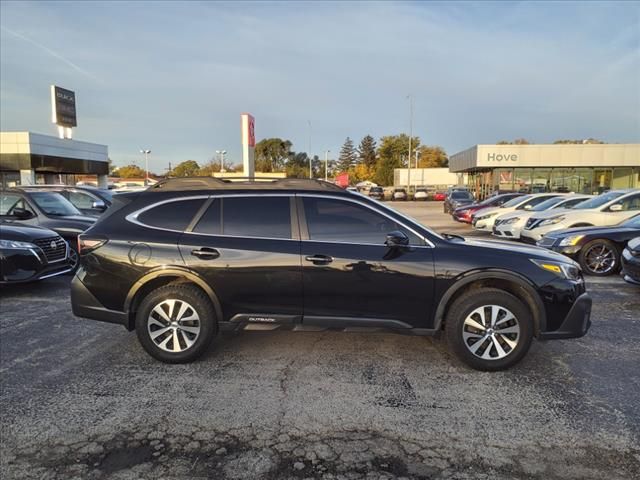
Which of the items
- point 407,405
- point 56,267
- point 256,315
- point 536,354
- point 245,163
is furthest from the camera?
point 245,163

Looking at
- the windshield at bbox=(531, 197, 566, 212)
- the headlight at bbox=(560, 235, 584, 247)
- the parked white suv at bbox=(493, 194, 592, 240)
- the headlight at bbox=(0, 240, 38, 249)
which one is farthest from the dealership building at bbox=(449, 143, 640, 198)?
the headlight at bbox=(0, 240, 38, 249)

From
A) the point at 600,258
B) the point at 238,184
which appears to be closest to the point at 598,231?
the point at 600,258

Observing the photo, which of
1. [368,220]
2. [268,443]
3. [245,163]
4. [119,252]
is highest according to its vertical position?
[245,163]

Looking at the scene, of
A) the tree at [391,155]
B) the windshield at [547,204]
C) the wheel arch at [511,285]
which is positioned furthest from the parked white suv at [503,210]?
the tree at [391,155]

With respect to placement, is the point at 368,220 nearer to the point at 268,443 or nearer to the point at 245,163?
the point at 268,443

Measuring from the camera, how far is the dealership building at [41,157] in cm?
2952

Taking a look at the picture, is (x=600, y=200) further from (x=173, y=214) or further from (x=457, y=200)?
(x=457, y=200)

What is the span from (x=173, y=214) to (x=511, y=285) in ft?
10.9

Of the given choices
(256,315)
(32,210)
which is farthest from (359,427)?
(32,210)

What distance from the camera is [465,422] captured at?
124 inches

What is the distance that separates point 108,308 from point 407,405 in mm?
2951

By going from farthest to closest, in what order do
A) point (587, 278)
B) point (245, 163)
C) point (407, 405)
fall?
point (245, 163), point (587, 278), point (407, 405)

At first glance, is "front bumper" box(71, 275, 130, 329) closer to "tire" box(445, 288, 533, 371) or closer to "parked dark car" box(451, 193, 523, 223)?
"tire" box(445, 288, 533, 371)

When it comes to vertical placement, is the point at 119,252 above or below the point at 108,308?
above
